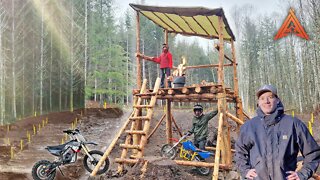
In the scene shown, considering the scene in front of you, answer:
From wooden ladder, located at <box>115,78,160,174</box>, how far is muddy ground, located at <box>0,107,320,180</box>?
1.00 feet

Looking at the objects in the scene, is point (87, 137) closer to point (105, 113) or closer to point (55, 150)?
point (105, 113)

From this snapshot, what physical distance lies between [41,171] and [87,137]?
320 inches

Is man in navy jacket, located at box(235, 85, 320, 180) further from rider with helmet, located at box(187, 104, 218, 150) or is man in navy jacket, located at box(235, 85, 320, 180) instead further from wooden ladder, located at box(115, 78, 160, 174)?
rider with helmet, located at box(187, 104, 218, 150)

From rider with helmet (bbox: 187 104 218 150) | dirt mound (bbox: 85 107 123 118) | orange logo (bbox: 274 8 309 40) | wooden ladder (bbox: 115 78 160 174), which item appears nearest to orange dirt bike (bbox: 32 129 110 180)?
wooden ladder (bbox: 115 78 160 174)

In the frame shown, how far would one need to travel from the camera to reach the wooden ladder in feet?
24.6

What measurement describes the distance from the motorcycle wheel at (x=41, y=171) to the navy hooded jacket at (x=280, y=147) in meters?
6.83

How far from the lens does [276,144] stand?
2.53 m

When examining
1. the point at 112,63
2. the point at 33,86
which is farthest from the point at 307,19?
the point at 33,86

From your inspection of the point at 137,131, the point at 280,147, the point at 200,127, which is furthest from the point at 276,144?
the point at 200,127

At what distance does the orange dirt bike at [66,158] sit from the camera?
802cm

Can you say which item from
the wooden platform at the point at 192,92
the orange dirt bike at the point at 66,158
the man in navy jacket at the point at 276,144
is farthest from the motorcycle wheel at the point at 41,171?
the man in navy jacket at the point at 276,144

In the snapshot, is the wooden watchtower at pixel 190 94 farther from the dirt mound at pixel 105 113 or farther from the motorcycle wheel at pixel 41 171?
the dirt mound at pixel 105 113

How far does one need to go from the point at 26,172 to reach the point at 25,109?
2066 centimetres

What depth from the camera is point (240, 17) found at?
33.2 meters
